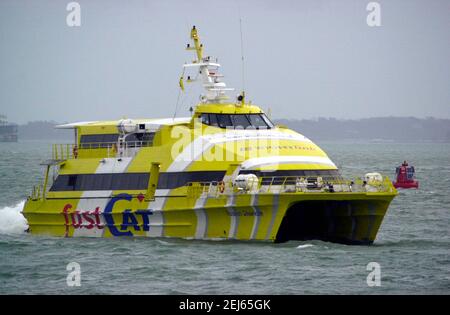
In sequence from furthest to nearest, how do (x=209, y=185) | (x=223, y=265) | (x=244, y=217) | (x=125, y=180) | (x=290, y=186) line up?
(x=125, y=180) → (x=209, y=185) → (x=244, y=217) → (x=290, y=186) → (x=223, y=265)

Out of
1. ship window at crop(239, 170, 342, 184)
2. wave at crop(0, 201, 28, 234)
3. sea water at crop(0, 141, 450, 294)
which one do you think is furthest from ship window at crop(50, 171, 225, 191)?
wave at crop(0, 201, 28, 234)

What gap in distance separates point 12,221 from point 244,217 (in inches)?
541

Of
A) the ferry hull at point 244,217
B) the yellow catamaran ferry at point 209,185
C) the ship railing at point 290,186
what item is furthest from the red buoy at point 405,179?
the ship railing at point 290,186

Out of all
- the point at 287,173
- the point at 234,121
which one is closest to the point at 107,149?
the point at 234,121

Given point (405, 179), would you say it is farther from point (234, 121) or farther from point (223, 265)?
point (223, 265)

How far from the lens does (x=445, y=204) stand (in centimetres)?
5441

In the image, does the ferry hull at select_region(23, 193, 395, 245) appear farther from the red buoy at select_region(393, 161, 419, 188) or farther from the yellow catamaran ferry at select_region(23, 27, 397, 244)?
the red buoy at select_region(393, 161, 419, 188)

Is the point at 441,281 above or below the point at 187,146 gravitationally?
below

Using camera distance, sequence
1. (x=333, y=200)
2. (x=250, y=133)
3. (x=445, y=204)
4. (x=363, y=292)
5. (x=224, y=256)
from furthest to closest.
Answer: (x=445, y=204) < (x=250, y=133) < (x=333, y=200) < (x=224, y=256) < (x=363, y=292)

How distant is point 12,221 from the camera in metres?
45.0
